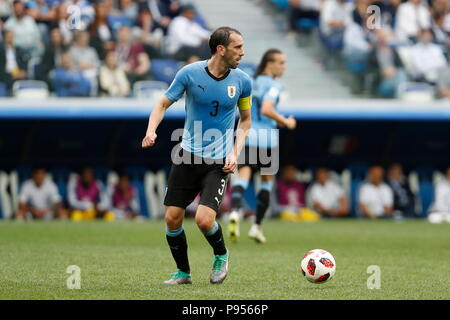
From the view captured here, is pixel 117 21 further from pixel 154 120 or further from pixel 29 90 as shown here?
pixel 154 120

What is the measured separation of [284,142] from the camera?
20.9 m

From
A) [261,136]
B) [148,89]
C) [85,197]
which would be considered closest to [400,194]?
[148,89]

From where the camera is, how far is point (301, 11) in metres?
21.3

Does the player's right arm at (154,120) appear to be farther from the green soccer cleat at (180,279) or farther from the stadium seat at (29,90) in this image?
the stadium seat at (29,90)

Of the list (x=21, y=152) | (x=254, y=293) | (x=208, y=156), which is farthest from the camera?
(x=21, y=152)

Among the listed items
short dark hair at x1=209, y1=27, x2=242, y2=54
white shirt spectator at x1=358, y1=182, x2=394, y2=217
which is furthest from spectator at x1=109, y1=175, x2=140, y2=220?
short dark hair at x1=209, y1=27, x2=242, y2=54

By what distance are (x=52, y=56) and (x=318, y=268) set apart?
412 inches

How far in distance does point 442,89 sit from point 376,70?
132 cm

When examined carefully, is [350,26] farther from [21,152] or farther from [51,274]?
[51,274]

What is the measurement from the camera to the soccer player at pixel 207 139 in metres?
8.23

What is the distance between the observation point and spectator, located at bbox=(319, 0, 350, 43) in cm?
2034

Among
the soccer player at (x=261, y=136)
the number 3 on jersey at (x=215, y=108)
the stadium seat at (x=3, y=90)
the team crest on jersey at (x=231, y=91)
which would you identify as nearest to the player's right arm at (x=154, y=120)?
the number 3 on jersey at (x=215, y=108)

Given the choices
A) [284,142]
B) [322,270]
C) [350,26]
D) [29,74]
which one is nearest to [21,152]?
[29,74]

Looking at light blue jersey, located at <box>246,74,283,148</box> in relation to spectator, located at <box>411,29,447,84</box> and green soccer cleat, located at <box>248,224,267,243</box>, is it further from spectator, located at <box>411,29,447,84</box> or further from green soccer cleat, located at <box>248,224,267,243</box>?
spectator, located at <box>411,29,447,84</box>
